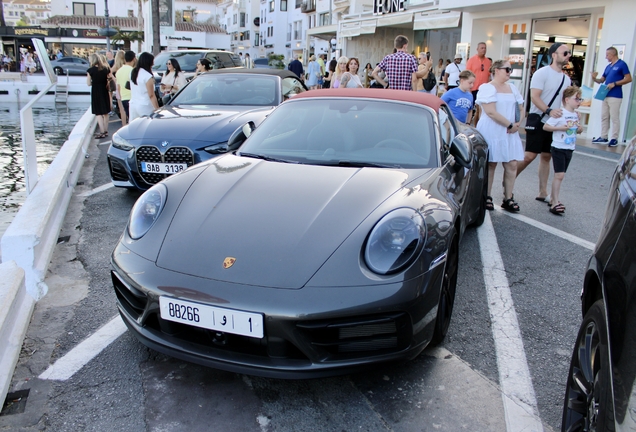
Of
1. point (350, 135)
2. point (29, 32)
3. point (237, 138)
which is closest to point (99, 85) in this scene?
point (237, 138)

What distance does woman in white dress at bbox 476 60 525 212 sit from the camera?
18.9 ft

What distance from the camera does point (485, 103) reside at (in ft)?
19.0

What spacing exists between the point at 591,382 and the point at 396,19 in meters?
22.4

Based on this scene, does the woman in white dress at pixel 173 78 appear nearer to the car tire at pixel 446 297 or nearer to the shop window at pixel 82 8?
the car tire at pixel 446 297

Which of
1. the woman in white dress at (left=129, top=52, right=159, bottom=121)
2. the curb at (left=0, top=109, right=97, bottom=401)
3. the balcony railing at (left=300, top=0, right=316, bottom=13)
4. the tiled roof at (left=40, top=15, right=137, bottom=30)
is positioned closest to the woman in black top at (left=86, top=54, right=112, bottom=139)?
the woman in white dress at (left=129, top=52, right=159, bottom=121)

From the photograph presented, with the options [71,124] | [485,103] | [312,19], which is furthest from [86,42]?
[485,103]

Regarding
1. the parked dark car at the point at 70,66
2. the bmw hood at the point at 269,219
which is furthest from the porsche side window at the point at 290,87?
the parked dark car at the point at 70,66

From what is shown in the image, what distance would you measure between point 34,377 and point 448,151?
276 centimetres

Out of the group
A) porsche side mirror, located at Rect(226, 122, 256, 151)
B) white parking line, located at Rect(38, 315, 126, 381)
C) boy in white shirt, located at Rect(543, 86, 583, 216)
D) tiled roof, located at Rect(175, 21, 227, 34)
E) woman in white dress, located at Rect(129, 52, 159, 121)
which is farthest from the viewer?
tiled roof, located at Rect(175, 21, 227, 34)

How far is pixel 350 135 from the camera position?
371cm

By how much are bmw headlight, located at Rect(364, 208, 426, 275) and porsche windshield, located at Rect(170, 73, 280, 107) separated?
4.88 meters

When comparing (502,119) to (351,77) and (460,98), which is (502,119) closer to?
(460,98)

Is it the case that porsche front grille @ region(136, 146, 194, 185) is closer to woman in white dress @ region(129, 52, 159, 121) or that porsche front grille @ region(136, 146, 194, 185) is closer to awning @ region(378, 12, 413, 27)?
woman in white dress @ region(129, 52, 159, 121)

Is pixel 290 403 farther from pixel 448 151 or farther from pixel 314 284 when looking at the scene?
pixel 448 151
